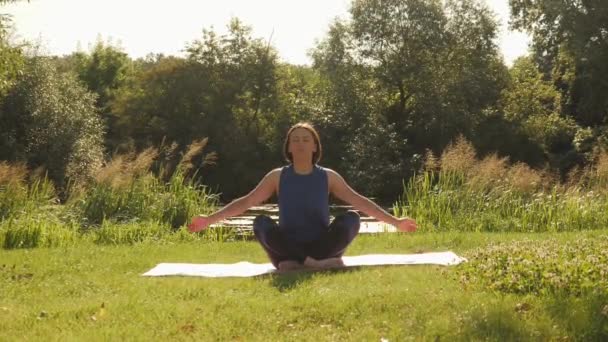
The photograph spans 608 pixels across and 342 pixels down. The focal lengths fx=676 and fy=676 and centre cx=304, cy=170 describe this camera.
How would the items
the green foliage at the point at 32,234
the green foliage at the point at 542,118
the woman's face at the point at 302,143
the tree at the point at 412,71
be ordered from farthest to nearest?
the tree at the point at 412,71
the green foliage at the point at 542,118
the green foliage at the point at 32,234
the woman's face at the point at 302,143

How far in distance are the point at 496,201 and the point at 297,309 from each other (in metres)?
6.30

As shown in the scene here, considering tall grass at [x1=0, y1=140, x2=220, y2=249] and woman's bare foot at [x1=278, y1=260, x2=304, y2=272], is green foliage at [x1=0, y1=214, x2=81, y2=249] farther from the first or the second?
woman's bare foot at [x1=278, y1=260, x2=304, y2=272]

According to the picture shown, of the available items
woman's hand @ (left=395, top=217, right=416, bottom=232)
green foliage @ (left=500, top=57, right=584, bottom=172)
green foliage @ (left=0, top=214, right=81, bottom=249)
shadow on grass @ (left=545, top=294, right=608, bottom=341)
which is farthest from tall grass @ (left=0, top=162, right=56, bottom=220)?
green foliage @ (left=500, top=57, right=584, bottom=172)

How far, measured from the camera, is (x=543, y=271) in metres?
4.32

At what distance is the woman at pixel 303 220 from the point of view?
18.2ft

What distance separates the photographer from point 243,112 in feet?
89.4

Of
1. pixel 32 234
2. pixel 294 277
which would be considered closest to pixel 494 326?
pixel 294 277

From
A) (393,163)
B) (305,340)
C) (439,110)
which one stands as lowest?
(305,340)

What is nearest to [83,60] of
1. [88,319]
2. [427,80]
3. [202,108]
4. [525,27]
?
[202,108]

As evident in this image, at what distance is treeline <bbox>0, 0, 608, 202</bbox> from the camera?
2342cm

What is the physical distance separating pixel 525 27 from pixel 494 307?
22685 mm

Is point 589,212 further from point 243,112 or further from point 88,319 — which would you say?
point 243,112

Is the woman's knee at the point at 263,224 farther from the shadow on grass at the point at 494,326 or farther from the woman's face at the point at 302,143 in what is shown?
the shadow on grass at the point at 494,326

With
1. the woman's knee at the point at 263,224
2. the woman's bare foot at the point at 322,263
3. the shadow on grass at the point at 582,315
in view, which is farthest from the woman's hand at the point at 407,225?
the shadow on grass at the point at 582,315
